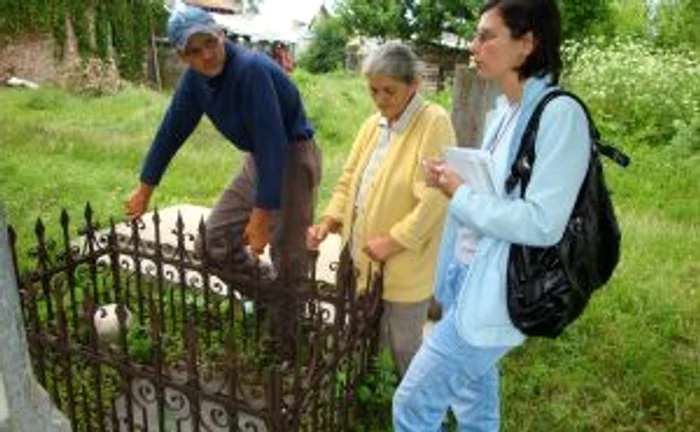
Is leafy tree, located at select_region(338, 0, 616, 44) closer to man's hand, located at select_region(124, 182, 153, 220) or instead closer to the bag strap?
man's hand, located at select_region(124, 182, 153, 220)

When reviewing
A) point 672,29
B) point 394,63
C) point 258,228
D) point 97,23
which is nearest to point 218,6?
point 97,23

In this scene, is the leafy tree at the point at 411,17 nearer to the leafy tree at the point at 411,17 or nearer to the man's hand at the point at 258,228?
the leafy tree at the point at 411,17

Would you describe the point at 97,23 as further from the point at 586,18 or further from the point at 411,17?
the point at 586,18

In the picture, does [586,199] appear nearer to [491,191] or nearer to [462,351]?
[491,191]

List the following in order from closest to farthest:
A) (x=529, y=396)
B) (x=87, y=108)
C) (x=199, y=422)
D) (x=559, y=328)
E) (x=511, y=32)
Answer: (x=511, y=32) → (x=559, y=328) → (x=199, y=422) → (x=529, y=396) → (x=87, y=108)

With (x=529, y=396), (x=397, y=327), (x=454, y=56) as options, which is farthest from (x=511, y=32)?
(x=454, y=56)

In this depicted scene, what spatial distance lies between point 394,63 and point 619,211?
5.29 m

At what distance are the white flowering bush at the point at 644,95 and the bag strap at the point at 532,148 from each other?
8.78 m

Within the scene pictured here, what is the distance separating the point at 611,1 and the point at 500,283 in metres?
24.7

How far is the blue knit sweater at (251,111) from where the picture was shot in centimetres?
355

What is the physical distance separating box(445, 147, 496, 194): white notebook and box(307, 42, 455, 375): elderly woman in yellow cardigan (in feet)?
1.81

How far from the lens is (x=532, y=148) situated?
229cm

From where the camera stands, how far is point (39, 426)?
4.77ft

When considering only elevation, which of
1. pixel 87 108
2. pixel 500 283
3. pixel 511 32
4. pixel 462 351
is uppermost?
pixel 511 32
